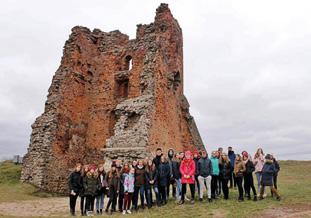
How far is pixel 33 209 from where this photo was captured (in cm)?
1279

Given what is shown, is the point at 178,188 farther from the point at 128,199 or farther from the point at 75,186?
the point at 75,186

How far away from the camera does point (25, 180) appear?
18.3m

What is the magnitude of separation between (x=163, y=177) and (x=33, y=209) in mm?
5041

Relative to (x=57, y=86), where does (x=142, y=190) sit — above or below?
below

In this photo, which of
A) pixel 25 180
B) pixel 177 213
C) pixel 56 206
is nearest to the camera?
pixel 177 213

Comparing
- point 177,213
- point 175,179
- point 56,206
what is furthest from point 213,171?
point 56,206

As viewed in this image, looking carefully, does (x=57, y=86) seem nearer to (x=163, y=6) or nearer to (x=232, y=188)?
(x=163, y=6)

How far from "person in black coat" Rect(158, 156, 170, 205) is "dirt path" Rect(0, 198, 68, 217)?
3.20m

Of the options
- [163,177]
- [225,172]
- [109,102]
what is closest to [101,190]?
[163,177]

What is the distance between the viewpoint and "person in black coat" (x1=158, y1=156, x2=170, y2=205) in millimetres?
11430

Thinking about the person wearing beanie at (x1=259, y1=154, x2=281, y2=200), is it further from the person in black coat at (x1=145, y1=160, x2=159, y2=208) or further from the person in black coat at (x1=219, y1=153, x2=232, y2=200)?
the person in black coat at (x1=145, y1=160, x2=159, y2=208)

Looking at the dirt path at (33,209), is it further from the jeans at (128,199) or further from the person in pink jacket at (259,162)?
the person in pink jacket at (259,162)

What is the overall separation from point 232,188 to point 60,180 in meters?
9.56

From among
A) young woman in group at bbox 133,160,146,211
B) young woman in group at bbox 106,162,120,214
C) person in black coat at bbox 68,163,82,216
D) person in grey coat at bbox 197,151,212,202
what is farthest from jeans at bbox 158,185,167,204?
person in black coat at bbox 68,163,82,216
